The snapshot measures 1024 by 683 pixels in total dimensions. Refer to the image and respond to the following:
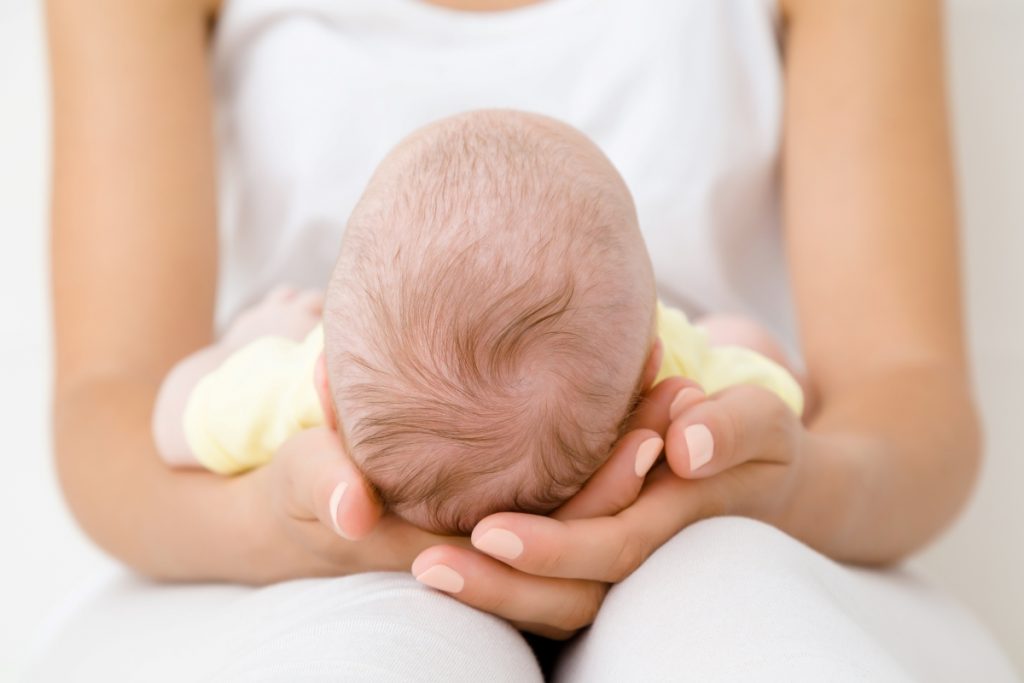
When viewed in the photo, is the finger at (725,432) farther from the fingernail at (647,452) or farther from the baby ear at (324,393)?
the baby ear at (324,393)

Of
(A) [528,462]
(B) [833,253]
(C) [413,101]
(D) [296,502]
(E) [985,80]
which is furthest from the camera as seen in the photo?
(E) [985,80]

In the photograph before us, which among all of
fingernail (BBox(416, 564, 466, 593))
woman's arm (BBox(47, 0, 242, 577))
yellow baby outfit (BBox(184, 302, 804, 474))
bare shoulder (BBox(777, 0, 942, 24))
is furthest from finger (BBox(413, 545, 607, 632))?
bare shoulder (BBox(777, 0, 942, 24))

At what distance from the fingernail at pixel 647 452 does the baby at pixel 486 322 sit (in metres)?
0.03

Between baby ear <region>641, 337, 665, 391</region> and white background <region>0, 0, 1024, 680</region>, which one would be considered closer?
baby ear <region>641, 337, 665, 391</region>

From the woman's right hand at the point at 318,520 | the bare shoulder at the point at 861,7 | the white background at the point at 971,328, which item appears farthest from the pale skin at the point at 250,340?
the white background at the point at 971,328

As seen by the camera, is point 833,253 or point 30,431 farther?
point 30,431

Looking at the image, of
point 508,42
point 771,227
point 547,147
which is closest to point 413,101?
point 508,42

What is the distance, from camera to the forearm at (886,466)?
957 mm

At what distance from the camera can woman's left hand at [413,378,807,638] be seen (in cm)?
74

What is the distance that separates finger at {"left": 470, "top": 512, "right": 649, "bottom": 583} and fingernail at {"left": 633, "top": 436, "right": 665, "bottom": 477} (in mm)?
41

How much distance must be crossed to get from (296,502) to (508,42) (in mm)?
849

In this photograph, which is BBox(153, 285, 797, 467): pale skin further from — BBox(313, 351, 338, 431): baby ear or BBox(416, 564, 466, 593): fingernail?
BBox(416, 564, 466, 593): fingernail

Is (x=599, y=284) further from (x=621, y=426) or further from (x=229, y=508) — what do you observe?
(x=229, y=508)

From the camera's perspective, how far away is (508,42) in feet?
4.84
